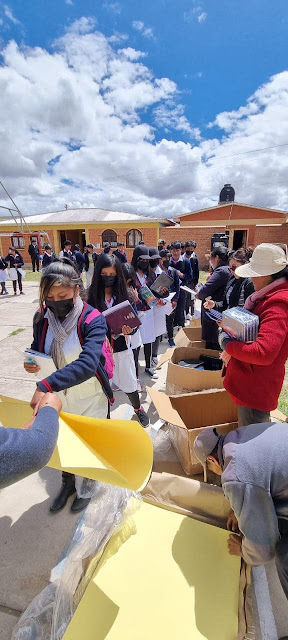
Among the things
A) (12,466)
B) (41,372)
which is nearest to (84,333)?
(41,372)

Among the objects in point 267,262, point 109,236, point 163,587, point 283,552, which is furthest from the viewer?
point 109,236

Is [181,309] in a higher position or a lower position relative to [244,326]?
lower

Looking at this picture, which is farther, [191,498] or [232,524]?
[191,498]

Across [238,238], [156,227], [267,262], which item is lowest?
[267,262]

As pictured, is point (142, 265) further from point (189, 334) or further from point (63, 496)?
point (63, 496)

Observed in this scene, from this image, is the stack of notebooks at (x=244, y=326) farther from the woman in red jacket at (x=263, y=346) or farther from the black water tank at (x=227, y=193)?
the black water tank at (x=227, y=193)

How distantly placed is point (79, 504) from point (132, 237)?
19759 mm

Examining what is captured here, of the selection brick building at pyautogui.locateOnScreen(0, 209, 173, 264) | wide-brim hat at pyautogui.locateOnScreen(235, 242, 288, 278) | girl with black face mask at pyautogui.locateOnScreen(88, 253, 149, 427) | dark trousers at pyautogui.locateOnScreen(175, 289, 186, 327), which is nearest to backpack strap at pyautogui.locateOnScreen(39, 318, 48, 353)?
girl with black face mask at pyautogui.locateOnScreen(88, 253, 149, 427)

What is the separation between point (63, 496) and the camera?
204 cm

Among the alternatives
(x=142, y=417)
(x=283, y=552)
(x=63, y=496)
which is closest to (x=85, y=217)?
(x=142, y=417)

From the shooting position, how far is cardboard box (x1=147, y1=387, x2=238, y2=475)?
216 centimetres

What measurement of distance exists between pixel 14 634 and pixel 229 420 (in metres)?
1.81

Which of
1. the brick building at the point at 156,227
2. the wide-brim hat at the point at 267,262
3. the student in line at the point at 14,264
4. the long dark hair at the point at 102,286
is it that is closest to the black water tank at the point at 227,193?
the brick building at the point at 156,227

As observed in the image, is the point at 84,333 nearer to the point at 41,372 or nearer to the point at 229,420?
the point at 41,372
